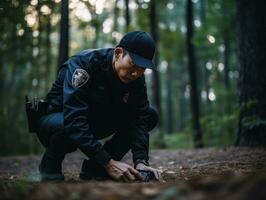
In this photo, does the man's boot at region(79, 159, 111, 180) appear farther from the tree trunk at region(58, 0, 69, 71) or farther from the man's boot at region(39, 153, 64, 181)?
the tree trunk at region(58, 0, 69, 71)

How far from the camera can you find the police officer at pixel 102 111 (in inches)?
125

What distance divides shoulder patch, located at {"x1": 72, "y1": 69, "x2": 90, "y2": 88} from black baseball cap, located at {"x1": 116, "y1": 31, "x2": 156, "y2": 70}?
0.43 m

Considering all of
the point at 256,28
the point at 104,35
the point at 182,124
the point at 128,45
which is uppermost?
the point at 104,35

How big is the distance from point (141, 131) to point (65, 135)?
2.56ft

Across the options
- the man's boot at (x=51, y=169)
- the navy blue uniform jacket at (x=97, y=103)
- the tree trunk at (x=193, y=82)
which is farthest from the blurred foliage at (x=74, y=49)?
the man's boot at (x=51, y=169)

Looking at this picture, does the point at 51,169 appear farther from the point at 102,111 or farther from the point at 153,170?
the point at 153,170

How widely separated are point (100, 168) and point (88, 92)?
2.44 ft

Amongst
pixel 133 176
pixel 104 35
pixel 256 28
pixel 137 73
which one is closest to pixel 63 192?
pixel 133 176

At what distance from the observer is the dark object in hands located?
3.25 metres

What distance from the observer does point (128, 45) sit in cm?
336

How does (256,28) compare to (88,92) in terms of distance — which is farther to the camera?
(256,28)

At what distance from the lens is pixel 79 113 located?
320cm

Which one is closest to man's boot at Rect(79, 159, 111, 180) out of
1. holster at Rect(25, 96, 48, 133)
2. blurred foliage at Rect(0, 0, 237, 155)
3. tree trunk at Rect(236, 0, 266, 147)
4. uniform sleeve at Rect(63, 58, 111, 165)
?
uniform sleeve at Rect(63, 58, 111, 165)

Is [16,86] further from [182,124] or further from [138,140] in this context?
[182,124]
